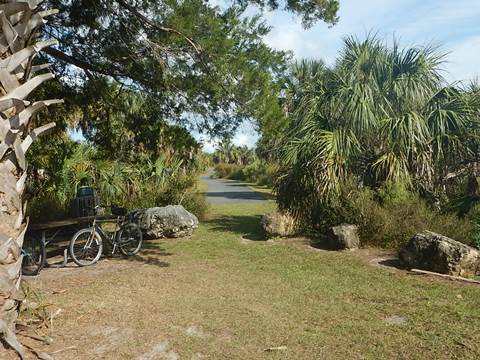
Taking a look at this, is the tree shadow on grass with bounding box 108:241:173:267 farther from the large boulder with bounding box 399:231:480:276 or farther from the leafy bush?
the large boulder with bounding box 399:231:480:276

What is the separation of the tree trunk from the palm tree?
732cm

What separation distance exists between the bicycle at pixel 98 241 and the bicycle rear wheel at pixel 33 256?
496 mm

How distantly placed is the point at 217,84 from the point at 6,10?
10.8 feet

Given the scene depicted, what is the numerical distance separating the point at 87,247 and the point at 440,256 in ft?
20.7

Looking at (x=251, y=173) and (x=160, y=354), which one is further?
(x=251, y=173)

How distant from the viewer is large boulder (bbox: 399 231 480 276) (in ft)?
23.0

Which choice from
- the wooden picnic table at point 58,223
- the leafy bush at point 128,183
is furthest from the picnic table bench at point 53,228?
the leafy bush at point 128,183

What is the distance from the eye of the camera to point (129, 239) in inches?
362

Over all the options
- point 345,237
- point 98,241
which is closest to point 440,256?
point 345,237

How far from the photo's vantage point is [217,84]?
21.7 ft

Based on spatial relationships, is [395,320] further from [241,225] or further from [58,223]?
[241,225]

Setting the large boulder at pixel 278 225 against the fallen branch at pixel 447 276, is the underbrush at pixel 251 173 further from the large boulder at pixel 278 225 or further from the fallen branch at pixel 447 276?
the fallen branch at pixel 447 276

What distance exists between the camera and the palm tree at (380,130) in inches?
404

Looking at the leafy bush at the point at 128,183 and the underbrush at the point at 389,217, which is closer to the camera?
the underbrush at the point at 389,217
